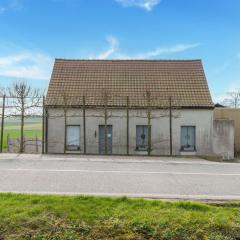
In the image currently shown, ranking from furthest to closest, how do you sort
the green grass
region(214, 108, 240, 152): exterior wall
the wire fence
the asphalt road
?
region(214, 108, 240, 152): exterior wall
the wire fence
the asphalt road
the green grass

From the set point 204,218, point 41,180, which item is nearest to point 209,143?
point 41,180

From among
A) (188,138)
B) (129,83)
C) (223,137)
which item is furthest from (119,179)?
(129,83)

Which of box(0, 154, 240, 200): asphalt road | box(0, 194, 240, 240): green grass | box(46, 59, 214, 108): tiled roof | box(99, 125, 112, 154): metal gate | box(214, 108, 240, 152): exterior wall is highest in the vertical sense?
box(46, 59, 214, 108): tiled roof

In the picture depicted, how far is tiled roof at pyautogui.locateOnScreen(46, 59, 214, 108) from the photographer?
87.8 feet

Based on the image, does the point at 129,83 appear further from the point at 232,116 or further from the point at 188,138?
the point at 232,116

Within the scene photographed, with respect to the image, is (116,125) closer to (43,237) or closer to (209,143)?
(209,143)

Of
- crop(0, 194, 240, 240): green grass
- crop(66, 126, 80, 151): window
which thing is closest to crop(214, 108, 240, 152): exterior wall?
crop(66, 126, 80, 151): window

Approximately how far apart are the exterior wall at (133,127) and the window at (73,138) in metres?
0.27

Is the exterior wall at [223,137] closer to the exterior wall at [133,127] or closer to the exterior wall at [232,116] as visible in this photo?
the exterior wall at [133,127]

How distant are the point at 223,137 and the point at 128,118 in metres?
6.09

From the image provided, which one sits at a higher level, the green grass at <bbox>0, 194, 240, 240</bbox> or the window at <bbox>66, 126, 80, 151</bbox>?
the window at <bbox>66, 126, 80, 151</bbox>

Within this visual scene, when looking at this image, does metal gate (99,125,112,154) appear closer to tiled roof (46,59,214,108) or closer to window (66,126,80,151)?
window (66,126,80,151)

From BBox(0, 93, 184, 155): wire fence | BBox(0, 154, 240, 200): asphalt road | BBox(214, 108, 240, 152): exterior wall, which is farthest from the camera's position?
BBox(214, 108, 240, 152): exterior wall

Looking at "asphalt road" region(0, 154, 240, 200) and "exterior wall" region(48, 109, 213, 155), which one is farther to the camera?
"exterior wall" region(48, 109, 213, 155)
